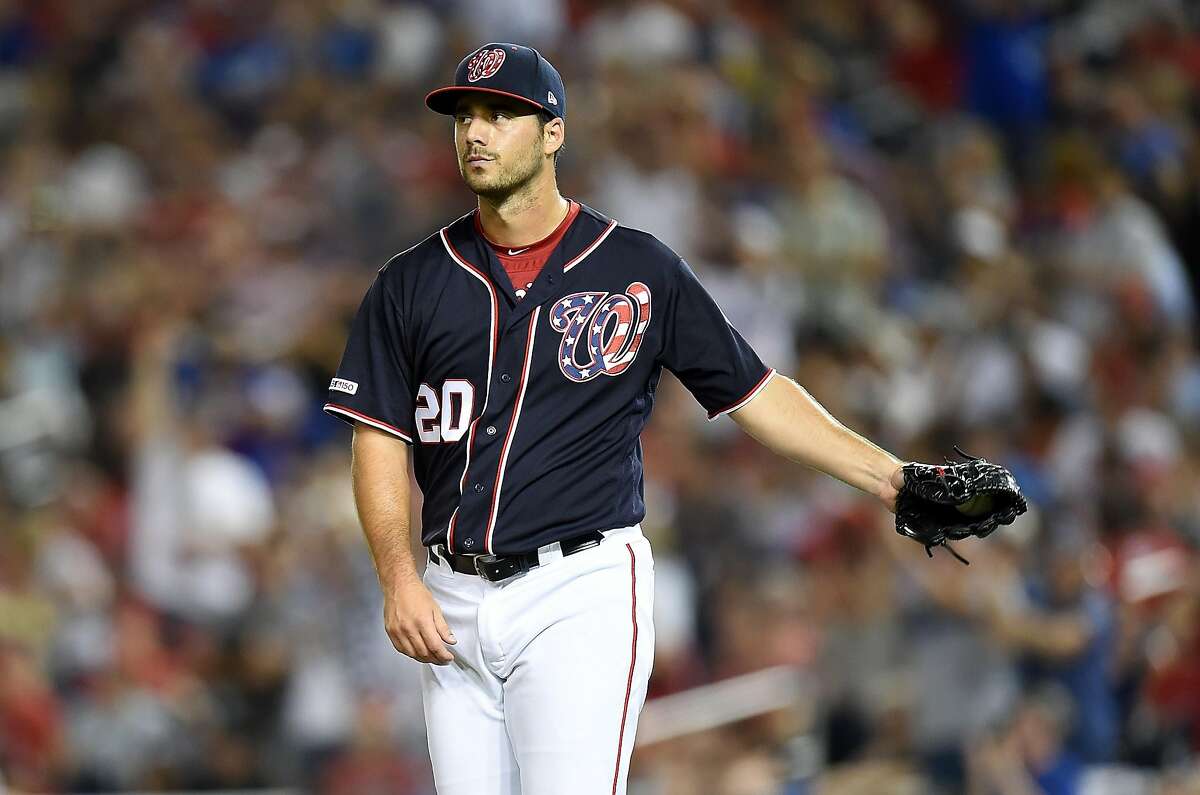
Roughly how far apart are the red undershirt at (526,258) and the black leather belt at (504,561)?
0.49 metres

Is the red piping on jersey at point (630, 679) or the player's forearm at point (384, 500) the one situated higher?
the player's forearm at point (384, 500)

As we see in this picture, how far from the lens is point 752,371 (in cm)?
340

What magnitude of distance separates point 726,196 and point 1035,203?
158 centimetres

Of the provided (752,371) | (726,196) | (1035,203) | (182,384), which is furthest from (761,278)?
(752,371)

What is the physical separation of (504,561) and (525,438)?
0.24 m

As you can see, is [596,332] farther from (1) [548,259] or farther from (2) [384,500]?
(2) [384,500]

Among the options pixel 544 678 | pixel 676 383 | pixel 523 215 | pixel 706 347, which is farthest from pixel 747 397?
pixel 676 383

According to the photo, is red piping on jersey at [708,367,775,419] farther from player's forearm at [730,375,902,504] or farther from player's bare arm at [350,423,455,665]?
player's bare arm at [350,423,455,665]

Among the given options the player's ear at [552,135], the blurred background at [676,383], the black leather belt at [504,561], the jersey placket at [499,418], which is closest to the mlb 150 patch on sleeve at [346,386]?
the jersey placket at [499,418]

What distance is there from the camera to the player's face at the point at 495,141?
3.22 metres

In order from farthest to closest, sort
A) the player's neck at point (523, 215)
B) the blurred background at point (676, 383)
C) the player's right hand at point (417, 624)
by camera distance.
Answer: the blurred background at point (676, 383), the player's neck at point (523, 215), the player's right hand at point (417, 624)

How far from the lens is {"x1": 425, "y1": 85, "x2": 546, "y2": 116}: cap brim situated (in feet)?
10.4

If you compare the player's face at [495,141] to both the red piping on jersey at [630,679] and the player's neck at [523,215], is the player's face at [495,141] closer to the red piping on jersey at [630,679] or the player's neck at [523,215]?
the player's neck at [523,215]

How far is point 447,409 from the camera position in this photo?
10.8ft
